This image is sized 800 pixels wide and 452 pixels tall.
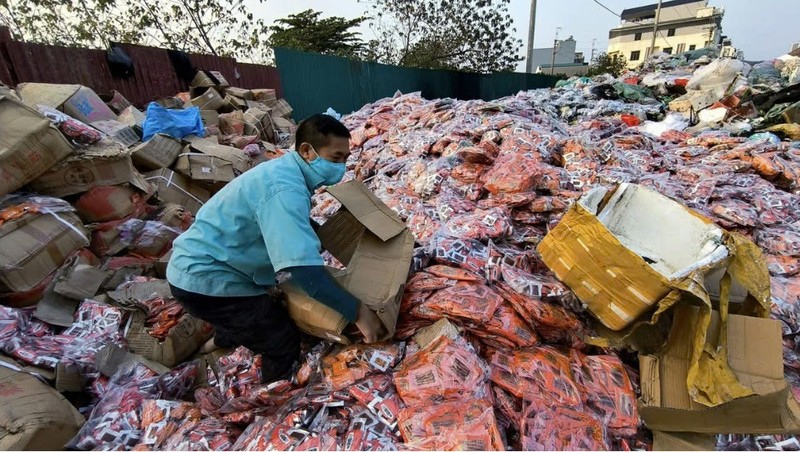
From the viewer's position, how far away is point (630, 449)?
4.62 ft

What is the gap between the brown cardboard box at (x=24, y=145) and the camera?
230 centimetres

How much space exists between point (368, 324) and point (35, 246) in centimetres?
199

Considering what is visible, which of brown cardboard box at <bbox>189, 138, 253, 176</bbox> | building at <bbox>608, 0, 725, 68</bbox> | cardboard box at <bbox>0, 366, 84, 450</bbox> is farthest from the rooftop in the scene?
cardboard box at <bbox>0, 366, 84, 450</bbox>

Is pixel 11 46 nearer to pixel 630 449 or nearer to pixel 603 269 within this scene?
pixel 603 269

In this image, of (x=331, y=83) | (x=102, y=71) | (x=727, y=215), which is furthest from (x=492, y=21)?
(x=727, y=215)

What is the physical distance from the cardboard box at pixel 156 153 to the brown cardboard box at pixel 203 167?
0.10 meters

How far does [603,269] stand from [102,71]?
6808mm

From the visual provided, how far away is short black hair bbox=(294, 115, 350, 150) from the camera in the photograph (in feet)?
4.77

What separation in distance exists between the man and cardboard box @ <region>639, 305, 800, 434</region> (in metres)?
1.05

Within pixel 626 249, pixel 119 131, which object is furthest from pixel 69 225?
pixel 626 249

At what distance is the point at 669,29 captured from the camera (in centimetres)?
3619

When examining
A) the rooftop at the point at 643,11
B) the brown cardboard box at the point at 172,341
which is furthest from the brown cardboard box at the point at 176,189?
the rooftop at the point at 643,11

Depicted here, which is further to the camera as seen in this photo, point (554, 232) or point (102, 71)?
point (102, 71)

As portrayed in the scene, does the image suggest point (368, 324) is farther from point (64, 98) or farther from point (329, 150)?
Result: point (64, 98)
